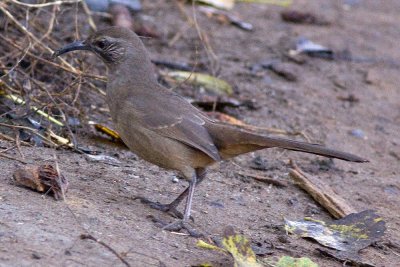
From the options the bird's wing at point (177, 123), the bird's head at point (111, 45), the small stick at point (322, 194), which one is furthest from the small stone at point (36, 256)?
the small stick at point (322, 194)

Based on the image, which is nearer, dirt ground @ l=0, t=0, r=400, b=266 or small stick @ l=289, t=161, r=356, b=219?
dirt ground @ l=0, t=0, r=400, b=266

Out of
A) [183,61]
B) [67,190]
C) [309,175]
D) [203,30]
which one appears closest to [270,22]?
[203,30]

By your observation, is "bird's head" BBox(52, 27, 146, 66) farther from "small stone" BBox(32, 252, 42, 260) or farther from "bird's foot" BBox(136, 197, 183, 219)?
"small stone" BBox(32, 252, 42, 260)

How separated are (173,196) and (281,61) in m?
3.77

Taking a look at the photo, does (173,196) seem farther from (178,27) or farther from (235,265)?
(178,27)

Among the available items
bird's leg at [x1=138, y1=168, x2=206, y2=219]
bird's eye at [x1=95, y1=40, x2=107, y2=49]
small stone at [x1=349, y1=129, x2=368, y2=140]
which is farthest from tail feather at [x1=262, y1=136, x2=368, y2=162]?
small stone at [x1=349, y1=129, x2=368, y2=140]

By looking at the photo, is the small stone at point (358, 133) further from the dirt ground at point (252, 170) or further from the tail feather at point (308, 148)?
the tail feather at point (308, 148)

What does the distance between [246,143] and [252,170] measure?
1218 millimetres

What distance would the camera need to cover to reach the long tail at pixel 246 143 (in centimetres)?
458

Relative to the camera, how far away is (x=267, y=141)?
15.3 ft

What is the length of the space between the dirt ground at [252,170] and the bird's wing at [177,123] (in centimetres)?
42

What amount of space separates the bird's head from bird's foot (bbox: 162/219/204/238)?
3.95 feet

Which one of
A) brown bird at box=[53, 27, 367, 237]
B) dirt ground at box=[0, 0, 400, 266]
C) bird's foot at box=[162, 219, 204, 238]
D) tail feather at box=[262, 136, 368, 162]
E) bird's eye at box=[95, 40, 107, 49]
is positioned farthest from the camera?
bird's eye at box=[95, 40, 107, 49]

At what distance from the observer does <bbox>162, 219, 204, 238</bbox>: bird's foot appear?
4.36 m
